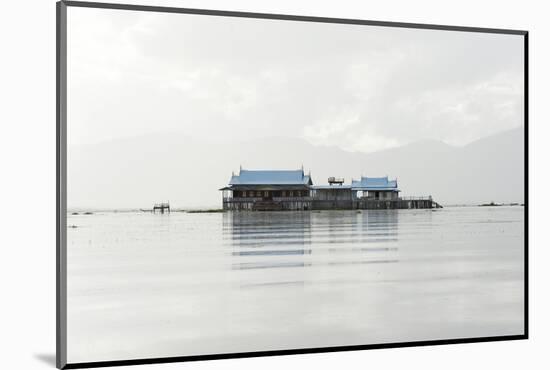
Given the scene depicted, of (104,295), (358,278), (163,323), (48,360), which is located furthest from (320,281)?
(48,360)

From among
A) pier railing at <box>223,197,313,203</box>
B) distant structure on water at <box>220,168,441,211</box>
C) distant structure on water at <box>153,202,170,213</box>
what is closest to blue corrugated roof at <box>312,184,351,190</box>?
distant structure on water at <box>220,168,441,211</box>

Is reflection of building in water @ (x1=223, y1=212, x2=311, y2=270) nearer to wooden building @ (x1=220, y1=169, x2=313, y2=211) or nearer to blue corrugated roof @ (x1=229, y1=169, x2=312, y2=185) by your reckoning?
wooden building @ (x1=220, y1=169, x2=313, y2=211)

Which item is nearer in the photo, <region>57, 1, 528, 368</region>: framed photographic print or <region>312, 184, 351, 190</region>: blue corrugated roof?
<region>57, 1, 528, 368</region>: framed photographic print

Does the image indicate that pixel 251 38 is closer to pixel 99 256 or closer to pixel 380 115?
pixel 380 115

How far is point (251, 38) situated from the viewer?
5020mm

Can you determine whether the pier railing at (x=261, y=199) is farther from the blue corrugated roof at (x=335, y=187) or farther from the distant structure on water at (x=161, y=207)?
the distant structure on water at (x=161, y=207)

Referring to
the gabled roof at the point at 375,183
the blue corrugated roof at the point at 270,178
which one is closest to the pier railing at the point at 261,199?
the blue corrugated roof at the point at 270,178

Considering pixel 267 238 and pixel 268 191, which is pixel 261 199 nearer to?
pixel 268 191

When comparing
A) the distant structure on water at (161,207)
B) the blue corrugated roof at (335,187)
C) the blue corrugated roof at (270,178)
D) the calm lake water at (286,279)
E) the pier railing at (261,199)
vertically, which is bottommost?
the calm lake water at (286,279)

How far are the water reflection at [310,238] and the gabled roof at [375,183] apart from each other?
20cm

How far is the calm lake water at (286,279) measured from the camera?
4.70 metres

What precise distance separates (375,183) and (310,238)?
55 cm

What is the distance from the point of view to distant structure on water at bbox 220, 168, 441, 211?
203 inches

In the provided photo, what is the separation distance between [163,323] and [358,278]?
1.26 meters
